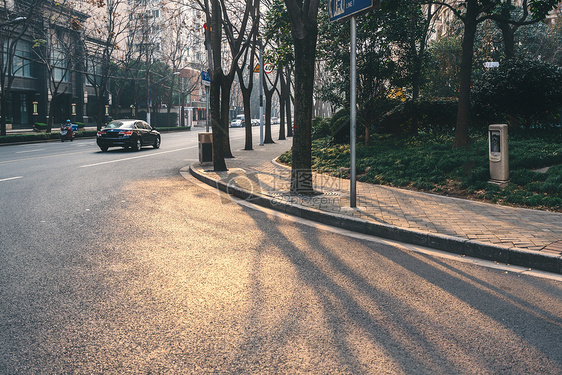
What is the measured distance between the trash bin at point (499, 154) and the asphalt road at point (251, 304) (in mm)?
4342

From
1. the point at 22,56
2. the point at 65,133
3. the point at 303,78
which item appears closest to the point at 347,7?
the point at 303,78

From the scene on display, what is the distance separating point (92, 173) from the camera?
1302 cm

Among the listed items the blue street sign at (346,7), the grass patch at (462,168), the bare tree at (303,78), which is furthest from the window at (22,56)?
the blue street sign at (346,7)

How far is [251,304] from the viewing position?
393 cm

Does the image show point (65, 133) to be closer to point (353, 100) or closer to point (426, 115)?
point (426, 115)

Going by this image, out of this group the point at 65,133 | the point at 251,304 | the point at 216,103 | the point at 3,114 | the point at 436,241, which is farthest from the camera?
the point at 65,133

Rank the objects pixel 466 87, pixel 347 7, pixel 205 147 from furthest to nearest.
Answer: pixel 205 147 → pixel 466 87 → pixel 347 7

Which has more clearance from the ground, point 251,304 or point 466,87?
point 466,87

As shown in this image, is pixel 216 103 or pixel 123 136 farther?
pixel 123 136

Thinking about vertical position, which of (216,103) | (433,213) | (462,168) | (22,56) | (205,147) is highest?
(22,56)

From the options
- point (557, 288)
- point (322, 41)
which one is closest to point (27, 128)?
point (322, 41)

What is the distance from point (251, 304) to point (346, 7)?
5.19 m

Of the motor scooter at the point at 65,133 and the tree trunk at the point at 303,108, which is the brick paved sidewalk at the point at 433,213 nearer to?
the tree trunk at the point at 303,108

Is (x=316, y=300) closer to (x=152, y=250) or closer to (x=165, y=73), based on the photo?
(x=152, y=250)
